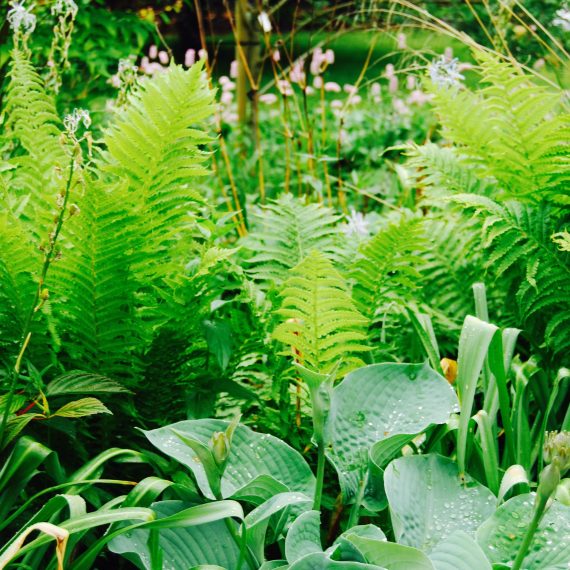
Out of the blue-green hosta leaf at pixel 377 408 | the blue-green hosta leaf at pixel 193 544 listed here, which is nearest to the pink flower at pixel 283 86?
the blue-green hosta leaf at pixel 377 408

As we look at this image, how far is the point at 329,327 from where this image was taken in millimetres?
1295

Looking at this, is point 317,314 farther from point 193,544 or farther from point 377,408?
point 193,544

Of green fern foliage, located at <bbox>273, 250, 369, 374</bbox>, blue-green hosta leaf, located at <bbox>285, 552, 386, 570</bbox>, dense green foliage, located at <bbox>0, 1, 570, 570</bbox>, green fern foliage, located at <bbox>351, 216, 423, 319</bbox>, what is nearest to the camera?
blue-green hosta leaf, located at <bbox>285, 552, 386, 570</bbox>

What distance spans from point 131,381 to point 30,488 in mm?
242

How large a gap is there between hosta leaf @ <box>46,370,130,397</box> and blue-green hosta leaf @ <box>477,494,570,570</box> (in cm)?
58

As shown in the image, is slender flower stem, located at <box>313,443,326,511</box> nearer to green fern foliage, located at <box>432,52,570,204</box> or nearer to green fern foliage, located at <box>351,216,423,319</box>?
green fern foliage, located at <box>351,216,423,319</box>

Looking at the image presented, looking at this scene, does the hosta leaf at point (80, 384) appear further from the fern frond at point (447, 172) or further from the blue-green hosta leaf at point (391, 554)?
the fern frond at point (447, 172)

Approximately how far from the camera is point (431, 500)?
3.83 feet

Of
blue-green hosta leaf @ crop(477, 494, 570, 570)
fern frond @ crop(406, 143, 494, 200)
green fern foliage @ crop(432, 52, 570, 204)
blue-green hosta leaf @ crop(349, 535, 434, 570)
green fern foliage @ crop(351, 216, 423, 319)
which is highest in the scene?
green fern foliage @ crop(432, 52, 570, 204)

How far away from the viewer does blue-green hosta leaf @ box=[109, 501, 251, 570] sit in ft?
3.48

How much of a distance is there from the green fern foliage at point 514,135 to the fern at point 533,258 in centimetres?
7

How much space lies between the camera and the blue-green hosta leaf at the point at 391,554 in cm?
95

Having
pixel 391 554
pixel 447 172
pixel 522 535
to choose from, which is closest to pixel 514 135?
pixel 447 172

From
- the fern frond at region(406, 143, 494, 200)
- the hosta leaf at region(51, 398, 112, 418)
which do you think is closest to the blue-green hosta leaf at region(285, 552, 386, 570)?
the hosta leaf at region(51, 398, 112, 418)
